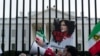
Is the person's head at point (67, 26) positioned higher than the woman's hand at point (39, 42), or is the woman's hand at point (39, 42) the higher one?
the person's head at point (67, 26)

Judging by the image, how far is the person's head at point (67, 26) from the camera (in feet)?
19.5

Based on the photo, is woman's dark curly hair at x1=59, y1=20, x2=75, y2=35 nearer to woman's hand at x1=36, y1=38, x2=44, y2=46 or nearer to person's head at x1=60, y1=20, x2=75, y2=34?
person's head at x1=60, y1=20, x2=75, y2=34

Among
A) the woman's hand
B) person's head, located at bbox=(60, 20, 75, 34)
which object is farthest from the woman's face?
the woman's hand

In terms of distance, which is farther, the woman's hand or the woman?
the woman's hand

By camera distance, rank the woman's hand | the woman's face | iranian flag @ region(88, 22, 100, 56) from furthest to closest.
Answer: the woman's hand → the woman's face → iranian flag @ region(88, 22, 100, 56)

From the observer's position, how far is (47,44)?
6.16 metres

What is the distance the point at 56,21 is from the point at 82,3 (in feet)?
2.89

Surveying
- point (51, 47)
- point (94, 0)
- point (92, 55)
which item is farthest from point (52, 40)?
point (94, 0)

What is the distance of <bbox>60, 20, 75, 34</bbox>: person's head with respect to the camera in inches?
234

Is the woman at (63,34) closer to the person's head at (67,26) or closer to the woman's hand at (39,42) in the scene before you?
the person's head at (67,26)

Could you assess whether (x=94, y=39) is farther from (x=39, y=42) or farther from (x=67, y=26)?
(x=39, y=42)

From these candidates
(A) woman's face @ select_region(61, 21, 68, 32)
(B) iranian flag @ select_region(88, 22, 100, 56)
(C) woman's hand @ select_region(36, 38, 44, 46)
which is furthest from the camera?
(C) woman's hand @ select_region(36, 38, 44, 46)

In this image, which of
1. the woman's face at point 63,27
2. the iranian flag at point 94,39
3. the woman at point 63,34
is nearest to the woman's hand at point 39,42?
the woman at point 63,34

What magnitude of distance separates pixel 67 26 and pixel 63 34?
0.17m
